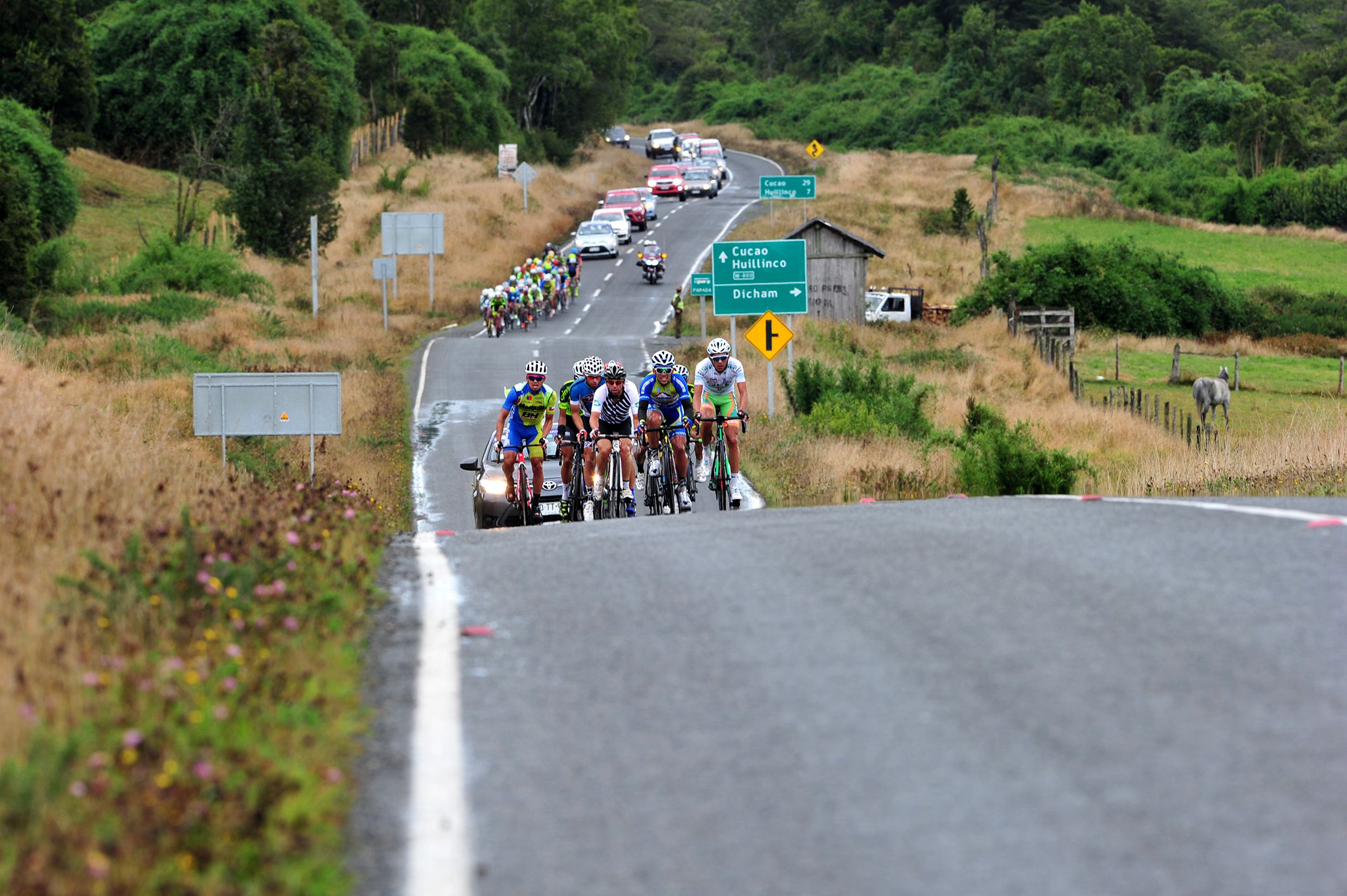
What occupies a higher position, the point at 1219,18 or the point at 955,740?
the point at 1219,18

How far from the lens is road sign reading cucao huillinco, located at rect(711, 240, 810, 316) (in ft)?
87.5

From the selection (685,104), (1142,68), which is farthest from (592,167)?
(685,104)

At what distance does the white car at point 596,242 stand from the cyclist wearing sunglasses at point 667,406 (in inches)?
1887

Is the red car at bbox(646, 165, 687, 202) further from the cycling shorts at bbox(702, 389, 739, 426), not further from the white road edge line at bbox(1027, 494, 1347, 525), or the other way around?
the white road edge line at bbox(1027, 494, 1347, 525)

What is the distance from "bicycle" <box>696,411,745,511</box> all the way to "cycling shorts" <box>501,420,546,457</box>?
1688 millimetres

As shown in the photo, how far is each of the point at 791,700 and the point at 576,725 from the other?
0.88 metres

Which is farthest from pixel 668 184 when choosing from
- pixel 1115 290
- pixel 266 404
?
pixel 266 404

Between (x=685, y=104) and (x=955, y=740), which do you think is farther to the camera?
(x=685, y=104)

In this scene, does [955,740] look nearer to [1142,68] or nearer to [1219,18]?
[1142,68]

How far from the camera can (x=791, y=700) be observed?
247 inches

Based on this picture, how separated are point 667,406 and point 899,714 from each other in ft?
33.2

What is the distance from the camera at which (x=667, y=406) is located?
52.5 ft

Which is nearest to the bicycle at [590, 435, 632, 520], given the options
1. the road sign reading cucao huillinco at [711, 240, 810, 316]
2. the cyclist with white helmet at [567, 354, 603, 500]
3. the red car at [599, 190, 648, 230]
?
the cyclist with white helmet at [567, 354, 603, 500]

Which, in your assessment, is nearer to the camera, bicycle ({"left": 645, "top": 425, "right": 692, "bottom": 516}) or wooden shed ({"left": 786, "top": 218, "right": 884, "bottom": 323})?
bicycle ({"left": 645, "top": 425, "right": 692, "bottom": 516})
